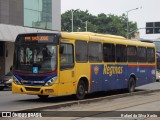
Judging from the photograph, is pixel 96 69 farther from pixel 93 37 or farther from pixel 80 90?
pixel 80 90

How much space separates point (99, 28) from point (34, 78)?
8806cm

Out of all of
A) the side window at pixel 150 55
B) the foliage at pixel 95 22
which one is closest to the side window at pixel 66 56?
the side window at pixel 150 55

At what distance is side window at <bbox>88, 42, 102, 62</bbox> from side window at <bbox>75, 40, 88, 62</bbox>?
373 millimetres

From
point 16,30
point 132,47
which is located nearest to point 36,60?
point 132,47

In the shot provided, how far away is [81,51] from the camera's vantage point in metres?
19.5

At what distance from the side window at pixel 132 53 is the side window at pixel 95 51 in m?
3.07

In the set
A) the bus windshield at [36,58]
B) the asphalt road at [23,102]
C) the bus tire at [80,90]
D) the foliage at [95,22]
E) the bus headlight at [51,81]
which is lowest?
the asphalt road at [23,102]

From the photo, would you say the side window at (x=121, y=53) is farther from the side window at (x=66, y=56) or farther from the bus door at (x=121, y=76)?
the side window at (x=66, y=56)

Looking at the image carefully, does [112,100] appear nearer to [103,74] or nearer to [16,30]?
[103,74]

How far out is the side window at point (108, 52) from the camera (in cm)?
2142

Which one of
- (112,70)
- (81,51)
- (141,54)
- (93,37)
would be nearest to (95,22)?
(141,54)

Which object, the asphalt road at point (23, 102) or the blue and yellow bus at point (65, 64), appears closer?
the asphalt road at point (23, 102)

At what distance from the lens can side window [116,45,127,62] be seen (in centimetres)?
2259

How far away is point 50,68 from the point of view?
1789cm
